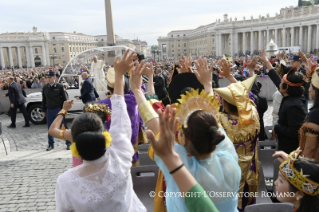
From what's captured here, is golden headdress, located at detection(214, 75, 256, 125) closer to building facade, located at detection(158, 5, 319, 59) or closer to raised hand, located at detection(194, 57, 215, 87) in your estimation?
raised hand, located at detection(194, 57, 215, 87)

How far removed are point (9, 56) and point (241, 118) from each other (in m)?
105

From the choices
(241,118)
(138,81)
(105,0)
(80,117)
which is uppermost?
(105,0)

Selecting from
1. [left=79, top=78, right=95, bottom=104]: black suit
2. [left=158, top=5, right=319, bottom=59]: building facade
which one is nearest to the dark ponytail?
[left=79, top=78, right=95, bottom=104]: black suit

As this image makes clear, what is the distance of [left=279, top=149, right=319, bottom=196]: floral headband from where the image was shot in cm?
172

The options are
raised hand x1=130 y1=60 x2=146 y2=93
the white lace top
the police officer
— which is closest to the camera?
the white lace top

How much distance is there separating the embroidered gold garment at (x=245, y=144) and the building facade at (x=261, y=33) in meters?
56.9

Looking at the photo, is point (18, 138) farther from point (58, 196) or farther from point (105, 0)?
point (105, 0)

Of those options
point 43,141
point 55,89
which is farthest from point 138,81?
point 43,141

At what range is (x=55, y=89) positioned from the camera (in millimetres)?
7523

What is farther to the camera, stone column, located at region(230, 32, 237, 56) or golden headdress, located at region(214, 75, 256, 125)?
stone column, located at region(230, 32, 237, 56)

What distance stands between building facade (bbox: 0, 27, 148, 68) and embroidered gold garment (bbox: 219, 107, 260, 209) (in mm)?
84081

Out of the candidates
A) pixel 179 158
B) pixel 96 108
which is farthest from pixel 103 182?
pixel 96 108

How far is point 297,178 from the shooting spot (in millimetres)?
1771

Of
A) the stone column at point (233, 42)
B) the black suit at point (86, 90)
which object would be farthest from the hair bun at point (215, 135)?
the stone column at point (233, 42)
